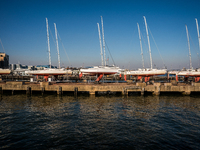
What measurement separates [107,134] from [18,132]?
26.4 feet

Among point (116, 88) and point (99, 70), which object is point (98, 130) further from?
point (99, 70)

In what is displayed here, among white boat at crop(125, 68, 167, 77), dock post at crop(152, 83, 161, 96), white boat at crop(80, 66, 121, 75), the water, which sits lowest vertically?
the water

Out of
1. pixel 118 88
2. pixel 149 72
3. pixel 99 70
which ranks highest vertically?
pixel 99 70

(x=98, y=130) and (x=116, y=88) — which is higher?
(x=116, y=88)

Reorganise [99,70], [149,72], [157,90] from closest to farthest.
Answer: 1. [157,90]
2. [99,70]
3. [149,72]

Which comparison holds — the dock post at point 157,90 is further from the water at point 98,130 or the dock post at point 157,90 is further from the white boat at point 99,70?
the white boat at point 99,70

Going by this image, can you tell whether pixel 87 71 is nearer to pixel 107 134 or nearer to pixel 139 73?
pixel 139 73

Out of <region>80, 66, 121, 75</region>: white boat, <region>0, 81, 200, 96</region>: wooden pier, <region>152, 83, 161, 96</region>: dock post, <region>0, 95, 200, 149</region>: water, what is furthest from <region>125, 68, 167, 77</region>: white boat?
<region>0, 95, 200, 149</region>: water

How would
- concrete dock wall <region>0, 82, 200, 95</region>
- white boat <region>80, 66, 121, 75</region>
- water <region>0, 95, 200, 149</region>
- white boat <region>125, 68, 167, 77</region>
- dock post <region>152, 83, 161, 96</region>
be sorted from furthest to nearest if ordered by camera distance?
white boat <region>125, 68, 167, 77</region> → white boat <region>80, 66, 121, 75</region> → dock post <region>152, 83, 161, 96</region> → concrete dock wall <region>0, 82, 200, 95</region> → water <region>0, 95, 200, 149</region>

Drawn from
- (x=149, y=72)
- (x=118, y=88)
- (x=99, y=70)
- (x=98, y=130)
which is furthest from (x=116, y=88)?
(x=149, y=72)

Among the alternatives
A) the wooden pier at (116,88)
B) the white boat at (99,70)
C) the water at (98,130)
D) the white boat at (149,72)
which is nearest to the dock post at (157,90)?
the wooden pier at (116,88)

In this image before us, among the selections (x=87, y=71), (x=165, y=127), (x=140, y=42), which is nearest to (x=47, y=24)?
(x=87, y=71)

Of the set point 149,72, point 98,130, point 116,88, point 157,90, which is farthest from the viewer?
point 149,72

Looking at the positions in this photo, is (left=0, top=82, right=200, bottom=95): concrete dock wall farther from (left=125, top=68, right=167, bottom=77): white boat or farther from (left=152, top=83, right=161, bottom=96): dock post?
(left=125, top=68, right=167, bottom=77): white boat
